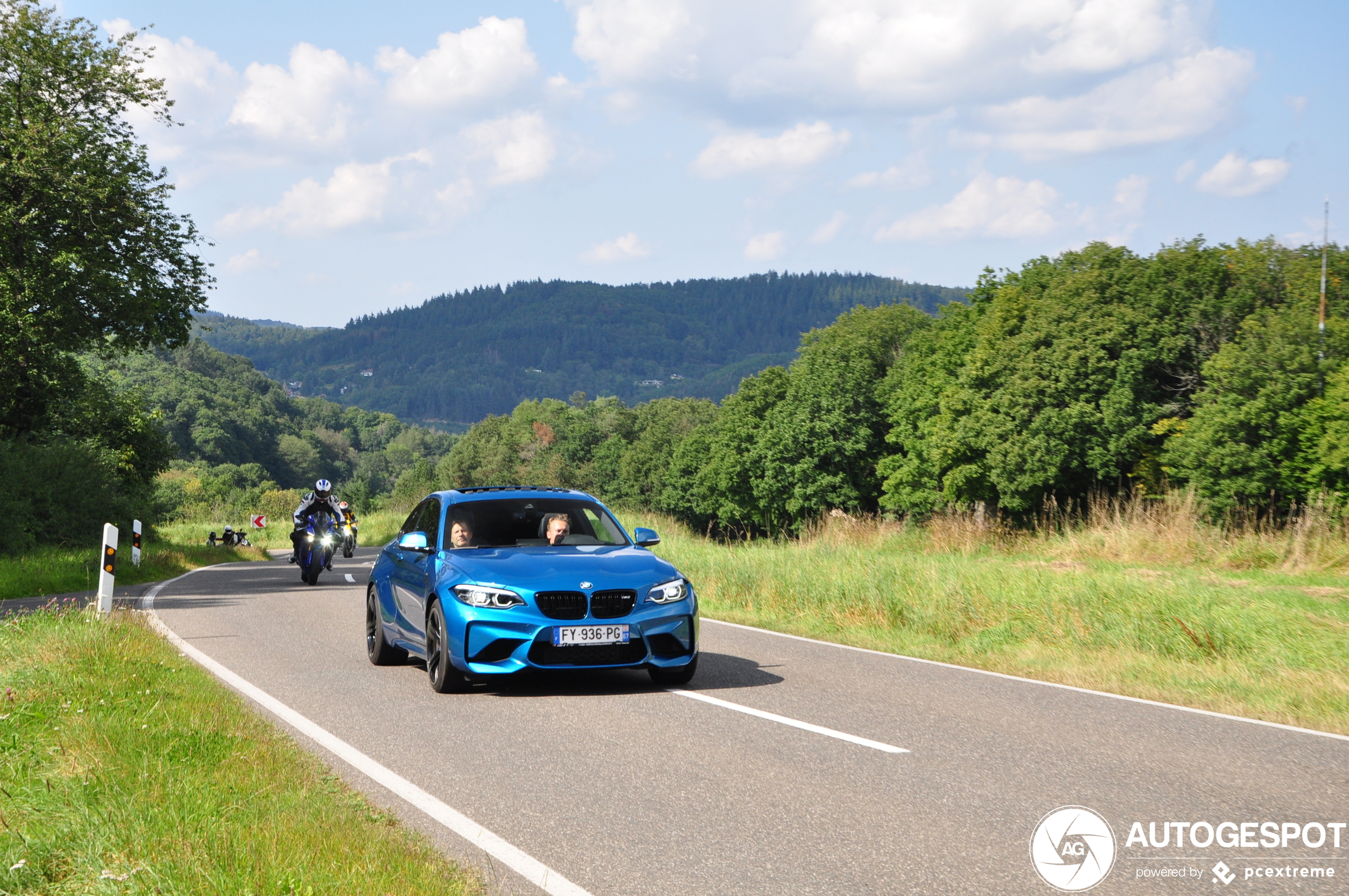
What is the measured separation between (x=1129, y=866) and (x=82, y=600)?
16.9 meters

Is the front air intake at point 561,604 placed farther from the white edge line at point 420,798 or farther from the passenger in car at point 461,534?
the white edge line at point 420,798

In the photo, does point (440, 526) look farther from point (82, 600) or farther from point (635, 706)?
point (82, 600)

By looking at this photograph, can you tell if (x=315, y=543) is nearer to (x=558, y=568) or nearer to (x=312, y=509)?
(x=312, y=509)

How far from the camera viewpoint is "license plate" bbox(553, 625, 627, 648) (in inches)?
340

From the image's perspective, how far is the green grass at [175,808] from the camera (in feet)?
13.7

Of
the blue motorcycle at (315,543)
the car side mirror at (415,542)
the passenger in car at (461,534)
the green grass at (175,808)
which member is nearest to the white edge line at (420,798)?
the green grass at (175,808)

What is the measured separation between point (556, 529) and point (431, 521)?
1.17 meters

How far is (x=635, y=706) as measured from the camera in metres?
8.46

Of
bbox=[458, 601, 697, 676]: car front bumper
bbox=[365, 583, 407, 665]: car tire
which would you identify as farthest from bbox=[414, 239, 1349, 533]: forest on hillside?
bbox=[365, 583, 407, 665]: car tire

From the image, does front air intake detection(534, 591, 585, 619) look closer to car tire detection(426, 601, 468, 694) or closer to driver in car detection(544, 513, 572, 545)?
car tire detection(426, 601, 468, 694)

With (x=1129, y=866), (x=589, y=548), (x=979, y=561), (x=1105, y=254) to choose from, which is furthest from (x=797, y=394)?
(x=1129, y=866)

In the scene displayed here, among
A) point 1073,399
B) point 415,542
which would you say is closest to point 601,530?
point 415,542

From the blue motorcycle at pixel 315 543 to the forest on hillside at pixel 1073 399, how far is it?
17.3 metres

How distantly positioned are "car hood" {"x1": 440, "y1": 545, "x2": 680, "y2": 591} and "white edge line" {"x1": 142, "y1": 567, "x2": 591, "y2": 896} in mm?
1652
